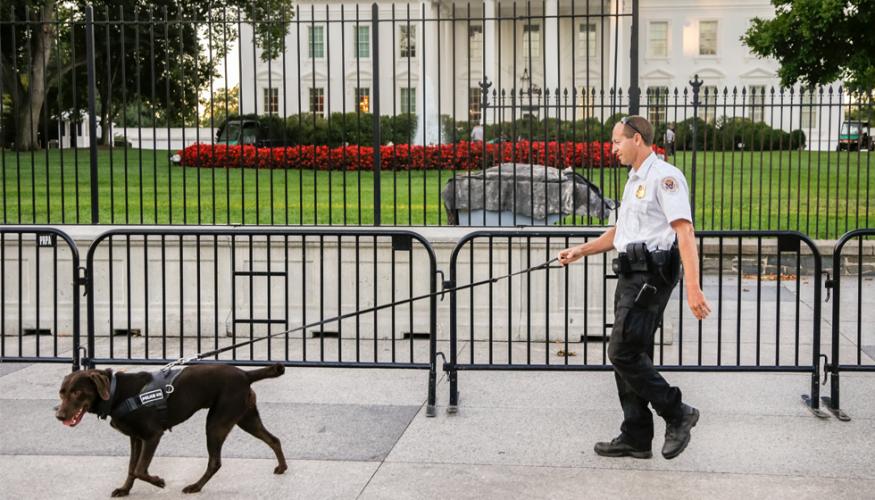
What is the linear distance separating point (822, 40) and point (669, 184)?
19054 millimetres

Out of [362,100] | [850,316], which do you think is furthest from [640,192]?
[362,100]

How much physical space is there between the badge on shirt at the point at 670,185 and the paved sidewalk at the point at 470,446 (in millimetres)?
1429

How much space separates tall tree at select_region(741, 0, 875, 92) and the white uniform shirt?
57.7ft

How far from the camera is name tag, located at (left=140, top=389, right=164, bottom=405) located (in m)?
4.92

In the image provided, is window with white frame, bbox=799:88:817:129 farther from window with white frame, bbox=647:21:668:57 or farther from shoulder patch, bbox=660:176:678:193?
window with white frame, bbox=647:21:668:57

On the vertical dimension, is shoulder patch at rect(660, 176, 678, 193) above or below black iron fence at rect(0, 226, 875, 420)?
above

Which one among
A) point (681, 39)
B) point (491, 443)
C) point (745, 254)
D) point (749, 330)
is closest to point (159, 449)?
point (491, 443)

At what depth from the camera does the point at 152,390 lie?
4.96 m

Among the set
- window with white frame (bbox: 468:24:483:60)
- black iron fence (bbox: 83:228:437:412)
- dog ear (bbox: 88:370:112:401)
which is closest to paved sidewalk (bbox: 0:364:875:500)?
dog ear (bbox: 88:370:112:401)

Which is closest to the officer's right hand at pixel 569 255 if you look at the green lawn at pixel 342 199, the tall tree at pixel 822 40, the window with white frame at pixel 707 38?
the green lawn at pixel 342 199

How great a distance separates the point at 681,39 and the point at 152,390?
61862 mm

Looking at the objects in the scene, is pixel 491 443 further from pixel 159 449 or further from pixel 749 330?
pixel 749 330

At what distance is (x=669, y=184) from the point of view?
5336 millimetres

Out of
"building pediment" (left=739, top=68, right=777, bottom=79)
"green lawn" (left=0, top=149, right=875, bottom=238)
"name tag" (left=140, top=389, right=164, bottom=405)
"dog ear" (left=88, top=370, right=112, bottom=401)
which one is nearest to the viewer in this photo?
"dog ear" (left=88, top=370, right=112, bottom=401)
